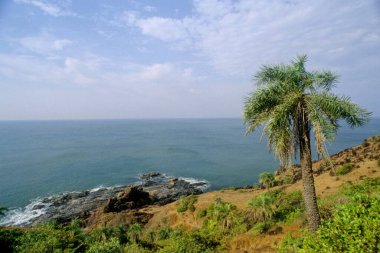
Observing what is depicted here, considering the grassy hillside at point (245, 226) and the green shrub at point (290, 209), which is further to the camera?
the green shrub at point (290, 209)

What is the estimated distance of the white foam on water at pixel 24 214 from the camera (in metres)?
44.7

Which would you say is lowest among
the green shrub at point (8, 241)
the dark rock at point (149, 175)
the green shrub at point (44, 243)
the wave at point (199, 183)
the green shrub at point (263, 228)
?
the wave at point (199, 183)

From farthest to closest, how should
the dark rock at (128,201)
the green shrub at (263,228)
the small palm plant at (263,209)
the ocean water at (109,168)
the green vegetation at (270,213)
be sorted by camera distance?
1. the ocean water at (109,168)
2. the dark rock at (128,201)
3. the small palm plant at (263,209)
4. the green vegetation at (270,213)
5. the green shrub at (263,228)

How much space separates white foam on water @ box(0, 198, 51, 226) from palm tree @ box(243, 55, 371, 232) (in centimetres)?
4744

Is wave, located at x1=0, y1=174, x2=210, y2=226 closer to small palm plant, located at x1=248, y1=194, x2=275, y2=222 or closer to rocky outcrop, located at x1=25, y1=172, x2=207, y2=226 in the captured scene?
rocky outcrop, located at x1=25, y1=172, x2=207, y2=226

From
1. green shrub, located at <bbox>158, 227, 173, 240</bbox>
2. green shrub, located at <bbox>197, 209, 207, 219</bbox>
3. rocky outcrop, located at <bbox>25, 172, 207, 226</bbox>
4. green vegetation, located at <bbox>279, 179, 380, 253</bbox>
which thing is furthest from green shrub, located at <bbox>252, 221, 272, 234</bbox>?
rocky outcrop, located at <bbox>25, 172, 207, 226</bbox>

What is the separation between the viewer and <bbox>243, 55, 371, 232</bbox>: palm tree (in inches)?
474

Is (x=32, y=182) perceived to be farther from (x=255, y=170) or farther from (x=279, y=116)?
(x=279, y=116)

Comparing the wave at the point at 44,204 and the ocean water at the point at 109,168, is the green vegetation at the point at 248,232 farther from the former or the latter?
the ocean water at the point at 109,168

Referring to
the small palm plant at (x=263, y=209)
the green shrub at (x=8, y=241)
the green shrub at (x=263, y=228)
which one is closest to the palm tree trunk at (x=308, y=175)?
the green shrub at (x=263, y=228)

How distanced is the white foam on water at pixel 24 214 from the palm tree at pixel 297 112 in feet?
156

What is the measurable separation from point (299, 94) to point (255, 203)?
17.9 metres

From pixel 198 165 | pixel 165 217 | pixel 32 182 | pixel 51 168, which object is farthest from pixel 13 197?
pixel 198 165

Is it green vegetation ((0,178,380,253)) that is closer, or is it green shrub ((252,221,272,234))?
green vegetation ((0,178,380,253))
